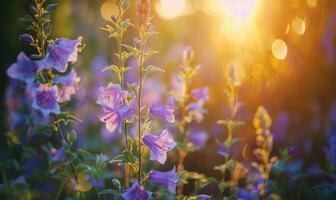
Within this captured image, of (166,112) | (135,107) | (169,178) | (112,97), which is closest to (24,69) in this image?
(112,97)

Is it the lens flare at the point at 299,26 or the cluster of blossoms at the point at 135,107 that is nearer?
the cluster of blossoms at the point at 135,107

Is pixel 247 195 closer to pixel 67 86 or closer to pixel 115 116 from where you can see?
pixel 115 116

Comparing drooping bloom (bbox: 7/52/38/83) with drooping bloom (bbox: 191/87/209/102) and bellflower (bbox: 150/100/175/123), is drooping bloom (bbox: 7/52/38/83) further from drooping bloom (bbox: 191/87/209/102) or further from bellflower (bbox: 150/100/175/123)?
drooping bloom (bbox: 191/87/209/102)

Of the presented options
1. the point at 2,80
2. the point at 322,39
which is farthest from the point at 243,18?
the point at 2,80

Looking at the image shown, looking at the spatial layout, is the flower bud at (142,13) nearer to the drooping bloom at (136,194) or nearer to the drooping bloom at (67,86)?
the drooping bloom at (67,86)

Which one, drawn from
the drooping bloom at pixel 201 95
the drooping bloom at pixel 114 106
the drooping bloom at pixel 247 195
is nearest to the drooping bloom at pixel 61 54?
the drooping bloom at pixel 114 106

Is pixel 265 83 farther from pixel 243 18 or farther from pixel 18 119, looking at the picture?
pixel 18 119
